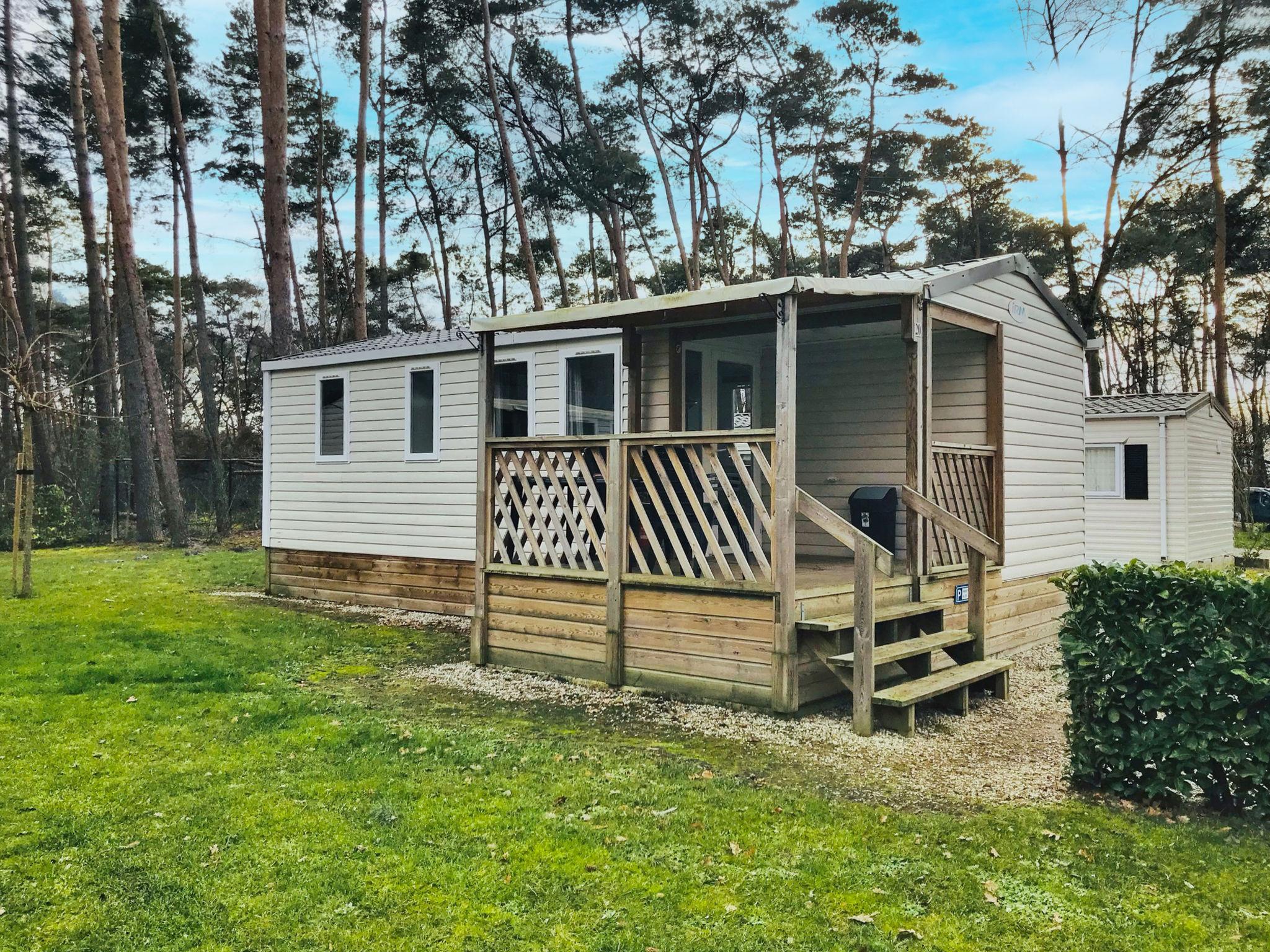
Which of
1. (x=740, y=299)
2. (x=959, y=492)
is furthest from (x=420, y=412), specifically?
(x=959, y=492)

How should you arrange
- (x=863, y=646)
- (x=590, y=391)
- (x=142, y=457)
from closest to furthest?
(x=863, y=646)
(x=590, y=391)
(x=142, y=457)

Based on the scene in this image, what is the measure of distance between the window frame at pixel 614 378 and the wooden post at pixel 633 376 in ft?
0.40

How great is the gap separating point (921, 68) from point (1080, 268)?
670 centimetres

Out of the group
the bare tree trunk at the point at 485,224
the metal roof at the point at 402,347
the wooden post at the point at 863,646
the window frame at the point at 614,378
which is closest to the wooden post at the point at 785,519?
the wooden post at the point at 863,646

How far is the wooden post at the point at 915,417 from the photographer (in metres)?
6.07

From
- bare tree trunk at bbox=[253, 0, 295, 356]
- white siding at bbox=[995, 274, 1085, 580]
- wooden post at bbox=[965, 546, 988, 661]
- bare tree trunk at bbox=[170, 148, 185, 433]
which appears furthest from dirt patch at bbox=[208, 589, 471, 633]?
bare tree trunk at bbox=[170, 148, 185, 433]

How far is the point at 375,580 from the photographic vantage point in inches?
391

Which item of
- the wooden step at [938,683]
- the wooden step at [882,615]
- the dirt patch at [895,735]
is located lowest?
the dirt patch at [895,735]

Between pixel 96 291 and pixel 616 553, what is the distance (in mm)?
15783

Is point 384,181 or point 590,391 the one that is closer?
point 590,391

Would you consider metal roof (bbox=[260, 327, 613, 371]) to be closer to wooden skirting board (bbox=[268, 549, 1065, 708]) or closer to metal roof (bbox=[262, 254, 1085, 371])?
metal roof (bbox=[262, 254, 1085, 371])

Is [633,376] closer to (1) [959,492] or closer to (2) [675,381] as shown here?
(2) [675,381]

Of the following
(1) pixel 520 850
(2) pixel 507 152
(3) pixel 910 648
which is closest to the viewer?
(1) pixel 520 850

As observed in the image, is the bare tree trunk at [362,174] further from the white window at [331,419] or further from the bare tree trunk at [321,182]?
the white window at [331,419]
